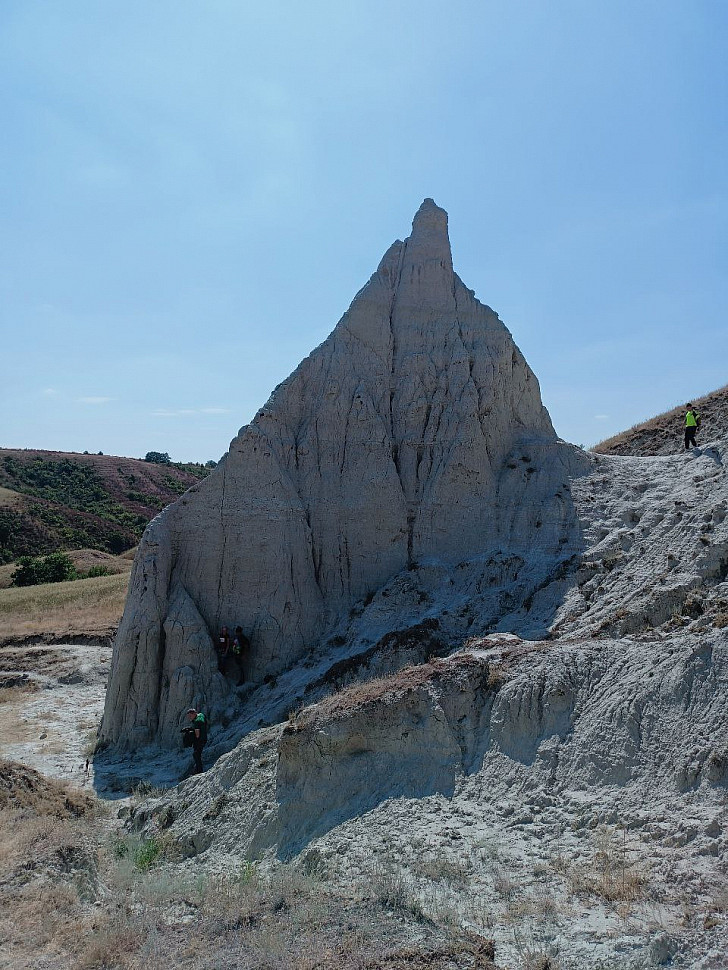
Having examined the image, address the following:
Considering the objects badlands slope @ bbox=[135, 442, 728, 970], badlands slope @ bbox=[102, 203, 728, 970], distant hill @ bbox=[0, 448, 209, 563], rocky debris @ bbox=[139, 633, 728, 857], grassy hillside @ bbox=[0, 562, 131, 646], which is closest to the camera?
badlands slope @ bbox=[135, 442, 728, 970]

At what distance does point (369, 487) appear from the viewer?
64.8ft

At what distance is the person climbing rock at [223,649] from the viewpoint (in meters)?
18.5

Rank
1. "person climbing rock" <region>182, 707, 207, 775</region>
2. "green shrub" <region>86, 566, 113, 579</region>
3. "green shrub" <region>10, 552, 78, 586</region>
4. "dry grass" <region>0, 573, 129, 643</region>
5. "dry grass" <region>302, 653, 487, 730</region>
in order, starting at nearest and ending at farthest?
1. "dry grass" <region>302, 653, 487, 730</region>
2. "person climbing rock" <region>182, 707, 207, 775</region>
3. "dry grass" <region>0, 573, 129, 643</region>
4. "green shrub" <region>10, 552, 78, 586</region>
5. "green shrub" <region>86, 566, 113, 579</region>

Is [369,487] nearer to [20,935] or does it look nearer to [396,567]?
[396,567]

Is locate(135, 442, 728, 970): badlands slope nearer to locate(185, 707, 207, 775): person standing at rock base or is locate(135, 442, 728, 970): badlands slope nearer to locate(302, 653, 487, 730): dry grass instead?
locate(302, 653, 487, 730): dry grass

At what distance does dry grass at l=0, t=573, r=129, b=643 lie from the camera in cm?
3128

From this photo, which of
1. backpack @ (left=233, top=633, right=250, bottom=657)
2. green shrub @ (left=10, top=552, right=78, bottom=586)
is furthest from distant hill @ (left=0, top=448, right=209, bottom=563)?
backpack @ (left=233, top=633, right=250, bottom=657)

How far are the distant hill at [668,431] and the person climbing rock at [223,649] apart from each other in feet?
46.9

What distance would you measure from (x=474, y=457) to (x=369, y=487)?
2.85m

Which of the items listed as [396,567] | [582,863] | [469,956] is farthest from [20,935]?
[396,567]

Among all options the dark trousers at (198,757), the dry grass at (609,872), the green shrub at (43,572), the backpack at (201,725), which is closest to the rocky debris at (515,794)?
the dry grass at (609,872)

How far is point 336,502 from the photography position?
65.4 feet

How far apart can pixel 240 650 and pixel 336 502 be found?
4488mm

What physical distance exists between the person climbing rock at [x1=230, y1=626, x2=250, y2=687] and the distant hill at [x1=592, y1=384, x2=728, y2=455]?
45.7 ft
